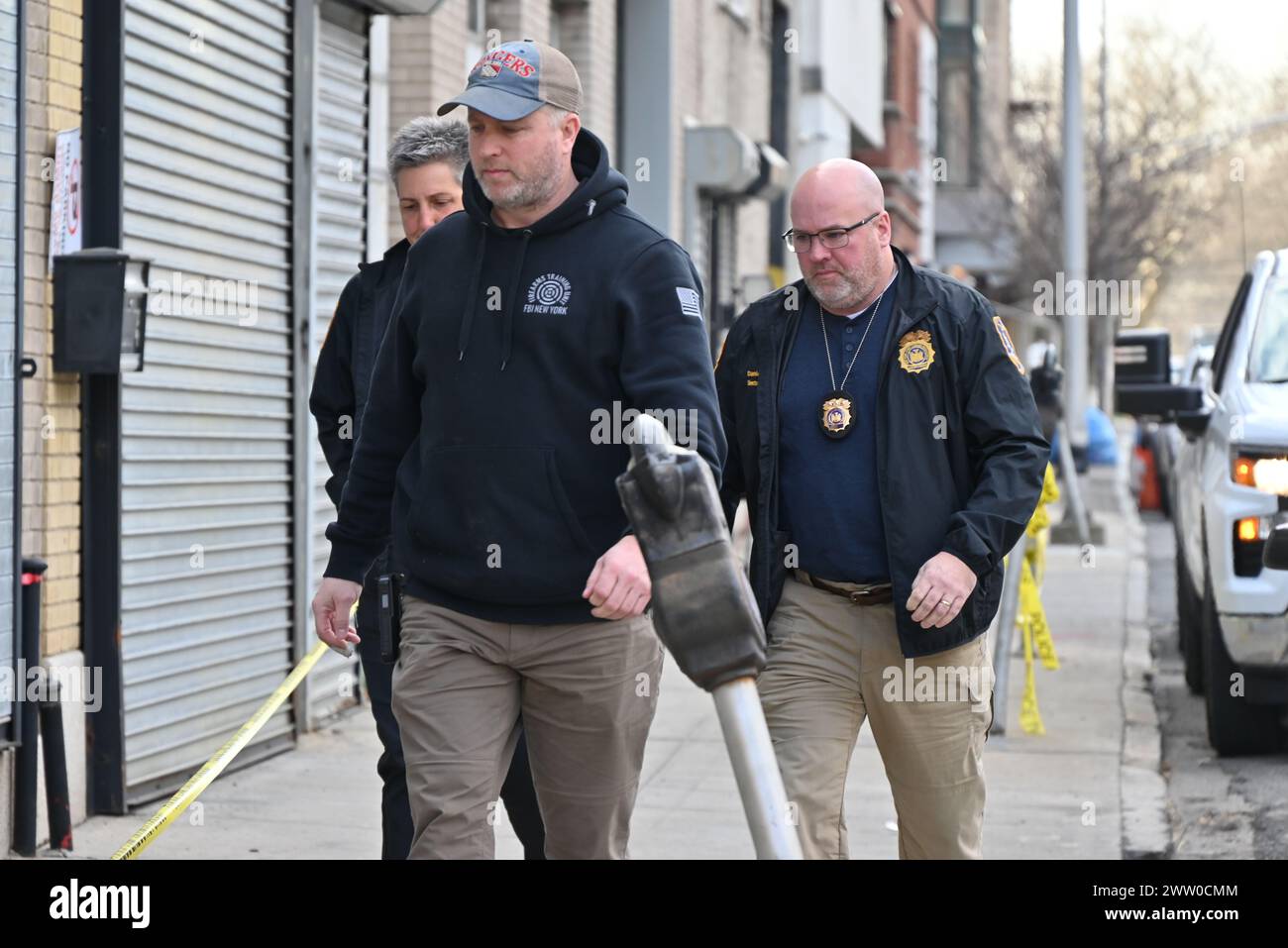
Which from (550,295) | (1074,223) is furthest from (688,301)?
(1074,223)

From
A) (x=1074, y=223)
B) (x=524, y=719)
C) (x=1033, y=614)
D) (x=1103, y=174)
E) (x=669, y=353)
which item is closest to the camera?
(x=669, y=353)

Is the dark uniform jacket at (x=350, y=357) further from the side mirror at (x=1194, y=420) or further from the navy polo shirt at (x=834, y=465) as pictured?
the side mirror at (x=1194, y=420)

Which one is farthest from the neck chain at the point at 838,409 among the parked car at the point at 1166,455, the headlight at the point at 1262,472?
the parked car at the point at 1166,455

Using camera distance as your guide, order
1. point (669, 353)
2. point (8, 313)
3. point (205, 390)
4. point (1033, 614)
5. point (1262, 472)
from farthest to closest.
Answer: point (1033, 614) → point (1262, 472) → point (205, 390) → point (8, 313) → point (669, 353)

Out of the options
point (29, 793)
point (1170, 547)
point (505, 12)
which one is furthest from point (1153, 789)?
point (1170, 547)

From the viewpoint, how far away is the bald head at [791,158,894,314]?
182 inches

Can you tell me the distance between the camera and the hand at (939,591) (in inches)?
174

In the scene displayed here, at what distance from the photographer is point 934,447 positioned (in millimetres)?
4621

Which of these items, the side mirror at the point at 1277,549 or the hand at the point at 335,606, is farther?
the side mirror at the point at 1277,549

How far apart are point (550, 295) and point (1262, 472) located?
4.80 m

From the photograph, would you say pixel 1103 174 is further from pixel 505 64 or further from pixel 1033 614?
pixel 505 64

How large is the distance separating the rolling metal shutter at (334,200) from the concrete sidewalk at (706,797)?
0.23m

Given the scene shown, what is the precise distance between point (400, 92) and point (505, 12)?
165 centimetres

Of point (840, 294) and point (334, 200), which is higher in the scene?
point (334, 200)
